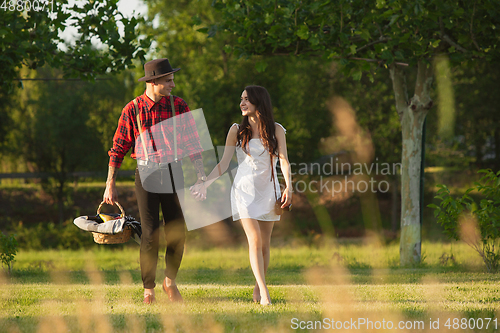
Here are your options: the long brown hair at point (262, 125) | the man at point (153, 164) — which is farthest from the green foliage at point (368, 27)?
the man at point (153, 164)

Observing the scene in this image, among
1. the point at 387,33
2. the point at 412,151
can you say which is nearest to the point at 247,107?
the point at 387,33

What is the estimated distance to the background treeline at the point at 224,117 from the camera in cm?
1878

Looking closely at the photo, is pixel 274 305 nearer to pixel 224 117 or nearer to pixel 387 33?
pixel 387 33

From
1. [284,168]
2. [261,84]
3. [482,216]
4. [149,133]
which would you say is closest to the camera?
[284,168]

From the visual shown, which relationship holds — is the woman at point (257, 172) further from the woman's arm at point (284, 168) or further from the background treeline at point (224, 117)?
the background treeline at point (224, 117)

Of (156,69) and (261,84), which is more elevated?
(261,84)

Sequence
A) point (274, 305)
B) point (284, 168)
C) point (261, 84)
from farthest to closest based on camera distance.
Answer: point (261, 84) < point (284, 168) < point (274, 305)

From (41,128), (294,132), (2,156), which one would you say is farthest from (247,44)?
(2,156)

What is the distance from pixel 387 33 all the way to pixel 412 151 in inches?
86.9

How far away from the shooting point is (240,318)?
12.7 feet

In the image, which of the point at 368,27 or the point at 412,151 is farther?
the point at 412,151

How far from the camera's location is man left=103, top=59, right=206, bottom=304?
4695mm

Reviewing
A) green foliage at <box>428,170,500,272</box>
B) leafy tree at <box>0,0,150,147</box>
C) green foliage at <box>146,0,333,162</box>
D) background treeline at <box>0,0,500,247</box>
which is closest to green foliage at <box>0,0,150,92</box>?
leafy tree at <box>0,0,150,147</box>

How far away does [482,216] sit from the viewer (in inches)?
274
